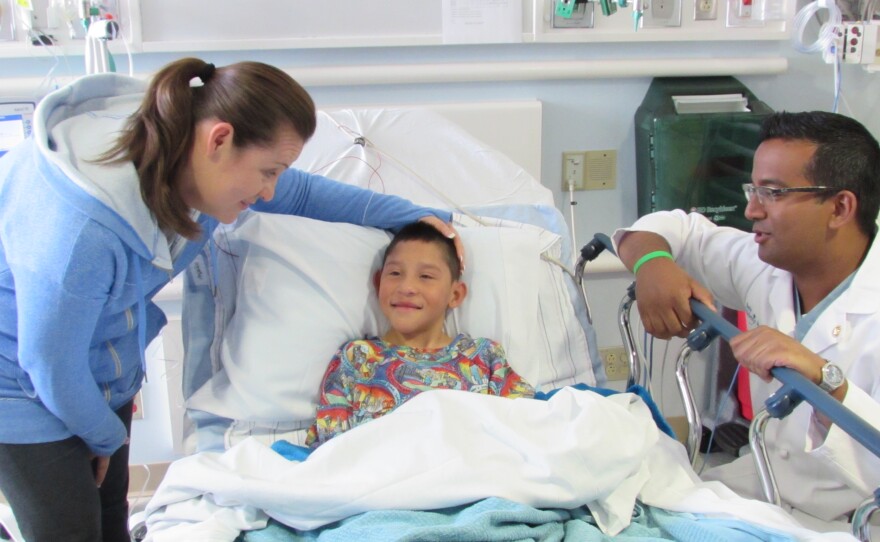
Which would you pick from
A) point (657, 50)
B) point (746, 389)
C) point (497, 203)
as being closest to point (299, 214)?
point (497, 203)

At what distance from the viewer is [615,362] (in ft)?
9.83

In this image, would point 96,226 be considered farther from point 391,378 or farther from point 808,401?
point 808,401

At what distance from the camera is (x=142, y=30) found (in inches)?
95.0

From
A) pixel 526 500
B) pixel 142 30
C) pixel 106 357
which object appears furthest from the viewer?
pixel 142 30

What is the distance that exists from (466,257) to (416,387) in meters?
0.41

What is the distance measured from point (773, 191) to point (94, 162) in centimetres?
136

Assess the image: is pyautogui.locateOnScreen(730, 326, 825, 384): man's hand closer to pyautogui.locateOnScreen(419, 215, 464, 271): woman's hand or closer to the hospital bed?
the hospital bed

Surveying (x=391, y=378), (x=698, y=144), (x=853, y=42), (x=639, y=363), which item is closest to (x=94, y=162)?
(x=391, y=378)

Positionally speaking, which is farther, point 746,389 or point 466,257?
point 746,389

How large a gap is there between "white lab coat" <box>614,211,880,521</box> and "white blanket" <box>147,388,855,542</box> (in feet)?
0.68

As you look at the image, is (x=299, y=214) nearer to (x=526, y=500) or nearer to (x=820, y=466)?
(x=526, y=500)

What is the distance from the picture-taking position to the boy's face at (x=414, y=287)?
188cm

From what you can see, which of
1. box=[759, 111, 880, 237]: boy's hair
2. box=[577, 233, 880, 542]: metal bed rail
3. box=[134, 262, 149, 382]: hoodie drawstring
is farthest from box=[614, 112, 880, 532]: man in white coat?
box=[134, 262, 149, 382]: hoodie drawstring

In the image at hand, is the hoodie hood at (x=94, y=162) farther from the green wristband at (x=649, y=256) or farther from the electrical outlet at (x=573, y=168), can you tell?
the electrical outlet at (x=573, y=168)
